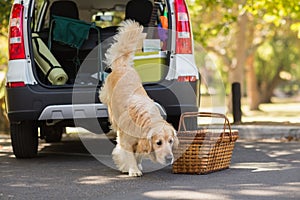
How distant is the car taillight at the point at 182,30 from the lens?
8664 millimetres

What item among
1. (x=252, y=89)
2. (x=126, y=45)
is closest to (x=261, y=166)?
(x=126, y=45)

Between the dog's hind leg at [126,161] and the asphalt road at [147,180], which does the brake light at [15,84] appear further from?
the dog's hind leg at [126,161]

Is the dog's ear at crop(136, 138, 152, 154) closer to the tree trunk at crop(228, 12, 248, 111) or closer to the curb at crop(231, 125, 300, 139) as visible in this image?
the curb at crop(231, 125, 300, 139)

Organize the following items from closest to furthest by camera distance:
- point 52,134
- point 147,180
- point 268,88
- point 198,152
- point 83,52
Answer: point 147,180 < point 198,152 < point 83,52 < point 52,134 < point 268,88

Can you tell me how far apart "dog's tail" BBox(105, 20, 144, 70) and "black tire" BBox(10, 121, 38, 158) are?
1.51 meters

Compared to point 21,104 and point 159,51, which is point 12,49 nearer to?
point 21,104

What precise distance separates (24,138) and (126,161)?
2.06m

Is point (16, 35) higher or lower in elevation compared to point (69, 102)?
higher

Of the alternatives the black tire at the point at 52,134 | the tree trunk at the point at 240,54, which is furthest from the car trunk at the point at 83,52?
the tree trunk at the point at 240,54

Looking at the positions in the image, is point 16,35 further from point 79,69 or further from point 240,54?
point 240,54

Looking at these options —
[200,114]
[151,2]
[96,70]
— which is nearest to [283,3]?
[151,2]

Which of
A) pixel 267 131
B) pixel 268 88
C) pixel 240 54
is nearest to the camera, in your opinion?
pixel 267 131

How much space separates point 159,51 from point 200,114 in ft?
4.61

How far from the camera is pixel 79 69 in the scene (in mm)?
9641
